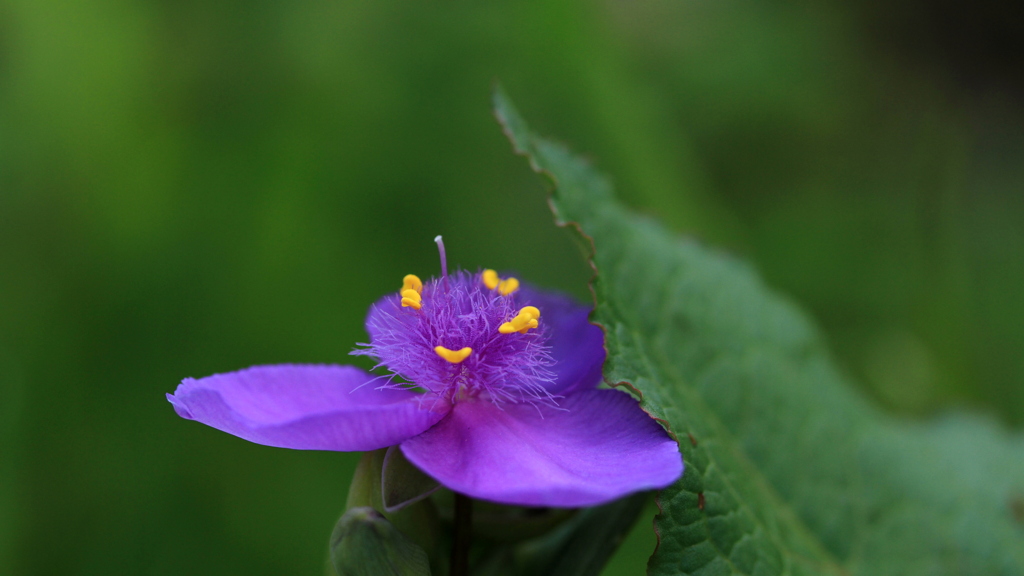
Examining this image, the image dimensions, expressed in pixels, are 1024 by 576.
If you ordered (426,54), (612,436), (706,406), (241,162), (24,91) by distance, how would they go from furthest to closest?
1. (426,54)
2. (241,162)
3. (24,91)
4. (706,406)
5. (612,436)

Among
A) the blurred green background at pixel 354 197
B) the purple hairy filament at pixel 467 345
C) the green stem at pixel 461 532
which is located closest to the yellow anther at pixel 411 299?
the purple hairy filament at pixel 467 345

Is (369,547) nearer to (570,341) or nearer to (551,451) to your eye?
(551,451)

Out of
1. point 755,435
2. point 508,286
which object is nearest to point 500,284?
point 508,286

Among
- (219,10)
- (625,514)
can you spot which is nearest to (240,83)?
(219,10)

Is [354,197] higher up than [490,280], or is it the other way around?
[490,280]

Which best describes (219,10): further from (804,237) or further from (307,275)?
(804,237)

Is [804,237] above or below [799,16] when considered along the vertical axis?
below
